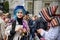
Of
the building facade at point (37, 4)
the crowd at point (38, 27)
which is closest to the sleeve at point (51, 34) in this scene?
the crowd at point (38, 27)

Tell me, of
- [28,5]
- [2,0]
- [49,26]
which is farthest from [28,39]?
[2,0]

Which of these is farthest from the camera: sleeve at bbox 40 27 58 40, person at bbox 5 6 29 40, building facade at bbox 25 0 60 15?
building facade at bbox 25 0 60 15

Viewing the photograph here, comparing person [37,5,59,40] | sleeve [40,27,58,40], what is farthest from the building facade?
sleeve [40,27,58,40]

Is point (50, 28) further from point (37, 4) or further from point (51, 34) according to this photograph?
point (37, 4)

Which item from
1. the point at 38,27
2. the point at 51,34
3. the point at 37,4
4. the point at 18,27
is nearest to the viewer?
the point at 51,34

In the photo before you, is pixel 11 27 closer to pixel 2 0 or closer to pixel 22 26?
pixel 22 26

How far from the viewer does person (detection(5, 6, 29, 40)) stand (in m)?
4.56

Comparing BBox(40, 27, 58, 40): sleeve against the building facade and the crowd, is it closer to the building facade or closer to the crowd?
the crowd

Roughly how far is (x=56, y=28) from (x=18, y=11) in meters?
0.92

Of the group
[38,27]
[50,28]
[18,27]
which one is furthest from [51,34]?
[18,27]

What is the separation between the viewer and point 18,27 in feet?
14.9

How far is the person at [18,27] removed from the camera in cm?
456

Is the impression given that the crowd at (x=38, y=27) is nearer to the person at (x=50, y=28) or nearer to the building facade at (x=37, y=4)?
the person at (x=50, y=28)

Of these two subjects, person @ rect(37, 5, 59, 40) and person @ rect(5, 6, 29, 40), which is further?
person @ rect(5, 6, 29, 40)
